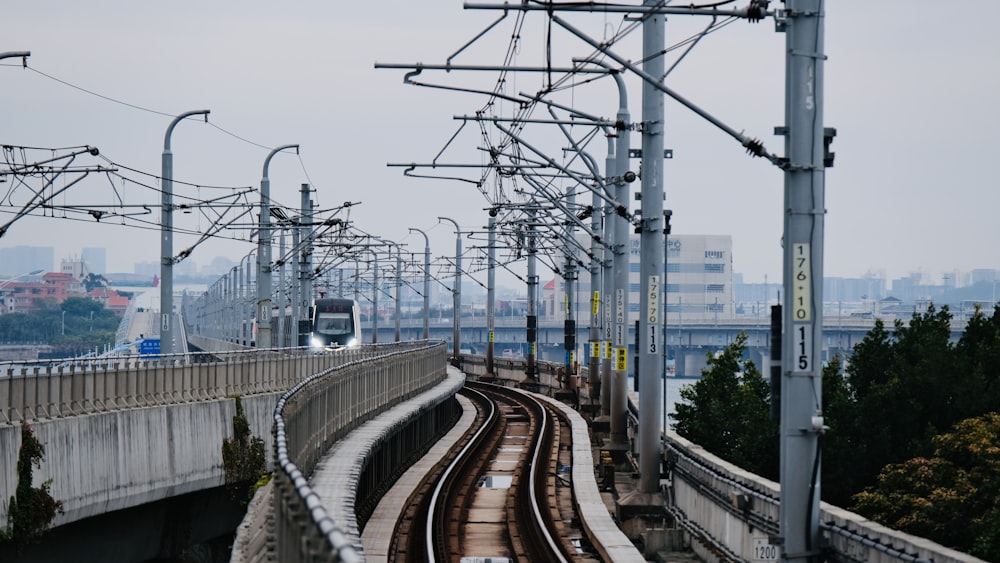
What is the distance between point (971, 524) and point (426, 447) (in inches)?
875

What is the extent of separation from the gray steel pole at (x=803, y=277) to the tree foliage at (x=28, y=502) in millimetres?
13023

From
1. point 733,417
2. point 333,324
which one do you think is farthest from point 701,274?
point 733,417

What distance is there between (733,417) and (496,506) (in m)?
12.7

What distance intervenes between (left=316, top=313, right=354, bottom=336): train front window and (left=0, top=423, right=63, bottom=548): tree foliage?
50267 mm

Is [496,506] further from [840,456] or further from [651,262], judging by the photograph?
[840,456]

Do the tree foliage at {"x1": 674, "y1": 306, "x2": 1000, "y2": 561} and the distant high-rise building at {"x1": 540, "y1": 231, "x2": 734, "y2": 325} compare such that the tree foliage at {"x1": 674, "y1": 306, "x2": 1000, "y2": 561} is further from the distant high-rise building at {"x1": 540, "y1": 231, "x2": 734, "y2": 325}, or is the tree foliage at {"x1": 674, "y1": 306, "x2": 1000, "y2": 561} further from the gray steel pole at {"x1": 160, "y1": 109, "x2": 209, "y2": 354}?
the distant high-rise building at {"x1": 540, "y1": 231, "x2": 734, "y2": 325}

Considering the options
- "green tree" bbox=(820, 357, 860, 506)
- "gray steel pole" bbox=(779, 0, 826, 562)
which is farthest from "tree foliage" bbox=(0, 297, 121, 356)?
"gray steel pole" bbox=(779, 0, 826, 562)

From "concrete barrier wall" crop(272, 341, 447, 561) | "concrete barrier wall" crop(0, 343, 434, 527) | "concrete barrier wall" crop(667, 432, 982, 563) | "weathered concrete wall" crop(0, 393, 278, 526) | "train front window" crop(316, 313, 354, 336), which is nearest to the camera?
"concrete barrier wall" crop(272, 341, 447, 561)

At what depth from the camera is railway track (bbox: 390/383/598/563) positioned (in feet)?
74.0

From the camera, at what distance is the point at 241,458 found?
31578 mm

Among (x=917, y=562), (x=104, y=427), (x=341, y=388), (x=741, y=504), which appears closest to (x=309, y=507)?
(x=917, y=562)

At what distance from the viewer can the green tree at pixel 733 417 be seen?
35.4 metres

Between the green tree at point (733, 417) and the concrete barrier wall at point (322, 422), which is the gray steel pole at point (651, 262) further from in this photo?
the green tree at point (733, 417)

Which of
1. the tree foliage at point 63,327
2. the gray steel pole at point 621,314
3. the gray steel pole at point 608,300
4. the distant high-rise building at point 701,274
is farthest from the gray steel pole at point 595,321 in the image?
the distant high-rise building at point 701,274
